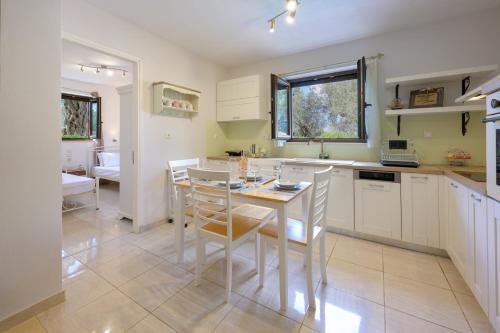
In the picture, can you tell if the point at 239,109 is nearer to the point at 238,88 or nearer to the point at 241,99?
the point at 241,99

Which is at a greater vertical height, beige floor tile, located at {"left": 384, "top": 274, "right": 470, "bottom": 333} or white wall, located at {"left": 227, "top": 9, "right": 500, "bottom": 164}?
white wall, located at {"left": 227, "top": 9, "right": 500, "bottom": 164}

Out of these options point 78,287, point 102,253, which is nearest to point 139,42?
point 102,253

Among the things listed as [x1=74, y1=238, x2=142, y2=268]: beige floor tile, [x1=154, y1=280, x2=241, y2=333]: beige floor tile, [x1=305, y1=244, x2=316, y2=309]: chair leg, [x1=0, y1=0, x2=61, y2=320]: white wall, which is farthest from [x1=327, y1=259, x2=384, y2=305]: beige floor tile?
[x1=0, y1=0, x2=61, y2=320]: white wall

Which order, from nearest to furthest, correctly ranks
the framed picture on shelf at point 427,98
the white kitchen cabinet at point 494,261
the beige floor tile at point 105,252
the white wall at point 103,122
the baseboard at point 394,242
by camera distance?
1. the white kitchen cabinet at point 494,261
2. the beige floor tile at point 105,252
3. the baseboard at point 394,242
4. the framed picture on shelf at point 427,98
5. the white wall at point 103,122

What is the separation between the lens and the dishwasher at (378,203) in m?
2.43

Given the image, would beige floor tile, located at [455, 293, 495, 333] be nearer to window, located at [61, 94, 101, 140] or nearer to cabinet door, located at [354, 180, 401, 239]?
cabinet door, located at [354, 180, 401, 239]

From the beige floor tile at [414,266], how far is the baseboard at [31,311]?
8.67 feet

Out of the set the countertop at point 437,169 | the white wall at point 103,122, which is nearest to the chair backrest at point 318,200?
the countertop at point 437,169

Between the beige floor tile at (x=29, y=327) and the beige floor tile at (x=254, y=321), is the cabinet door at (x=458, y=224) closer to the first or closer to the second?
the beige floor tile at (x=254, y=321)

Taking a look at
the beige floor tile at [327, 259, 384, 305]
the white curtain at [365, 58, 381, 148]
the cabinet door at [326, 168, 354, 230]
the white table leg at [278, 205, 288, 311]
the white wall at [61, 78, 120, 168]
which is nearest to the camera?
the white table leg at [278, 205, 288, 311]

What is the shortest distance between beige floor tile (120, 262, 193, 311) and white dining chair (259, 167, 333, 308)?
2.29 feet

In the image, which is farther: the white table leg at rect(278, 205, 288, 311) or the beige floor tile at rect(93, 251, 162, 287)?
the beige floor tile at rect(93, 251, 162, 287)

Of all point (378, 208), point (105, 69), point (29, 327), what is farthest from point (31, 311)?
point (105, 69)

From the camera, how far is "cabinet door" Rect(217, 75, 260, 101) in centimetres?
364
